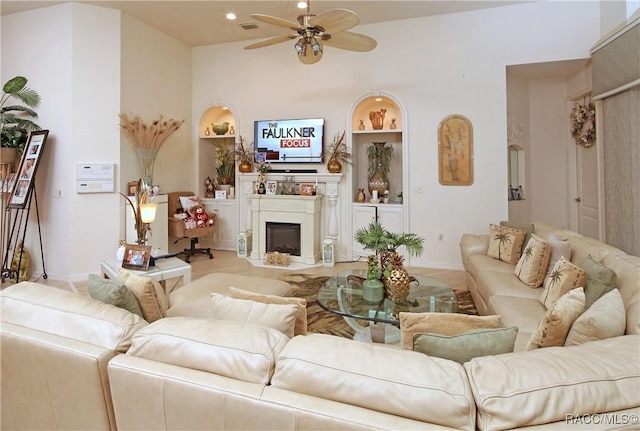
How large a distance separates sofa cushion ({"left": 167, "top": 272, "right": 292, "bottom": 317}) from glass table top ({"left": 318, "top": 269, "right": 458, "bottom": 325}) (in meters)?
0.40

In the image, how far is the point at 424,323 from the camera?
148 centimetres

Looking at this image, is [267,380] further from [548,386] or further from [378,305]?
[378,305]

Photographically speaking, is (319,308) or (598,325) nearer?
(598,325)

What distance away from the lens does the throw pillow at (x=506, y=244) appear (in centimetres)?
362

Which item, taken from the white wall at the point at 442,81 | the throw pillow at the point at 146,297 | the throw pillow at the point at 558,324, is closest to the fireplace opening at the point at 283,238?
the white wall at the point at 442,81

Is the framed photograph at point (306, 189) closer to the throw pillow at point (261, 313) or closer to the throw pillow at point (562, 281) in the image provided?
the throw pillow at point (562, 281)

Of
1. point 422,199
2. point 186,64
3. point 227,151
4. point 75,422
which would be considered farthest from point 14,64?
point 422,199

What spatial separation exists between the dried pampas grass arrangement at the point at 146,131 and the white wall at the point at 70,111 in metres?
0.19

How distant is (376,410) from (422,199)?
4.63 metres

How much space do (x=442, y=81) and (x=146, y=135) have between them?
14.3 feet

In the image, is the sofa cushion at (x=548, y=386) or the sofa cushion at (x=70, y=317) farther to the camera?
the sofa cushion at (x=70, y=317)

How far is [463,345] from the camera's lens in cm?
122

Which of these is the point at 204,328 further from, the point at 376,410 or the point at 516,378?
the point at 516,378

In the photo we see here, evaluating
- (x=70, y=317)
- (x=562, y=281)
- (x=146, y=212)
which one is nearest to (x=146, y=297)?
(x=70, y=317)
